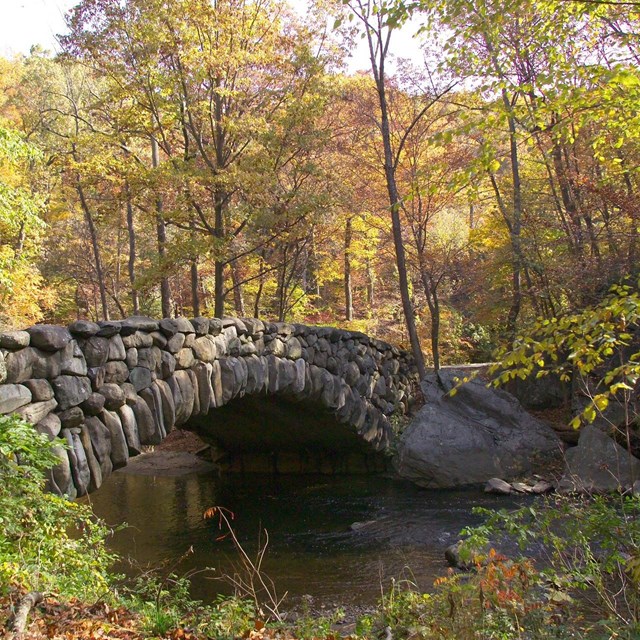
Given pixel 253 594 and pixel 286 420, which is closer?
pixel 253 594

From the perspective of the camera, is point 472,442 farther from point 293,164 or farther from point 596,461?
point 293,164

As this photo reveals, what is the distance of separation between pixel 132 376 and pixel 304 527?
12.8 feet

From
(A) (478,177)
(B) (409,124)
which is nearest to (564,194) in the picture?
(B) (409,124)

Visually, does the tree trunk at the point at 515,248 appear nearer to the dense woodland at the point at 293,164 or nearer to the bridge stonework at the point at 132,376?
the dense woodland at the point at 293,164

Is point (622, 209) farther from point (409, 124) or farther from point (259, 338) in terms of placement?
point (409, 124)

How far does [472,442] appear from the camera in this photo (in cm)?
967

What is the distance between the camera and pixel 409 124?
13164mm

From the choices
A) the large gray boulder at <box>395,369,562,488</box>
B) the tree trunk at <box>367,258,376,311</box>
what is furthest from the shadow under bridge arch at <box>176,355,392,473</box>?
the tree trunk at <box>367,258,376,311</box>

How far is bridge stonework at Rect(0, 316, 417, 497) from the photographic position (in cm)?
411

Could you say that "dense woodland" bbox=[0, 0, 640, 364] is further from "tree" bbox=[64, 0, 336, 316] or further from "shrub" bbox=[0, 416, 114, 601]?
"shrub" bbox=[0, 416, 114, 601]

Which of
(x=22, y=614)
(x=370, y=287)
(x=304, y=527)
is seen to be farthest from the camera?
(x=370, y=287)

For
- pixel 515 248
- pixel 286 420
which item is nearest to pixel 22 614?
pixel 286 420

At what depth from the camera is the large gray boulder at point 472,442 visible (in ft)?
31.1

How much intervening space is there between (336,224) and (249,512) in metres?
6.49
